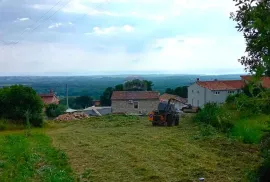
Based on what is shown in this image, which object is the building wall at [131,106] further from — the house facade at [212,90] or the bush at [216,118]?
the bush at [216,118]

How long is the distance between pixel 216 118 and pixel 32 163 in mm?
9563

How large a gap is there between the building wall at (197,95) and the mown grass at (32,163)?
117 feet

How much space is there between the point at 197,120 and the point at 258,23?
48.4 feet

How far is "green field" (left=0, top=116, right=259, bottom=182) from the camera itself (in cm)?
818

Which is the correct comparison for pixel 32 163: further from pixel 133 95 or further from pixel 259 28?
pixel 133 95

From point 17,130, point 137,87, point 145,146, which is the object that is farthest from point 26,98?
point 137,87

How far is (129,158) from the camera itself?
393 inches

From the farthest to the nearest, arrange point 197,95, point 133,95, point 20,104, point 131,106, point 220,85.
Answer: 1. point 197,95
2. point 220,85
3. point 133,95
4. point 131,106
5. point 20,104

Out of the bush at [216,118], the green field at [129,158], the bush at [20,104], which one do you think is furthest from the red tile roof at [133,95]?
the green field at [129,158]

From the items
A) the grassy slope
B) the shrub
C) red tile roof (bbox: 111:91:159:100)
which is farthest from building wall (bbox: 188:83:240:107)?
the shrub

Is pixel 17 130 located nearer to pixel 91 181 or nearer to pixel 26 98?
pixel 26 98

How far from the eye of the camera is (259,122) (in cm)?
1489

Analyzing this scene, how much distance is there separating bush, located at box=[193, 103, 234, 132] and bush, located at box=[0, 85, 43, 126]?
8505 mm

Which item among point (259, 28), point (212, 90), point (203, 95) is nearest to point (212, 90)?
point (212, 90)
